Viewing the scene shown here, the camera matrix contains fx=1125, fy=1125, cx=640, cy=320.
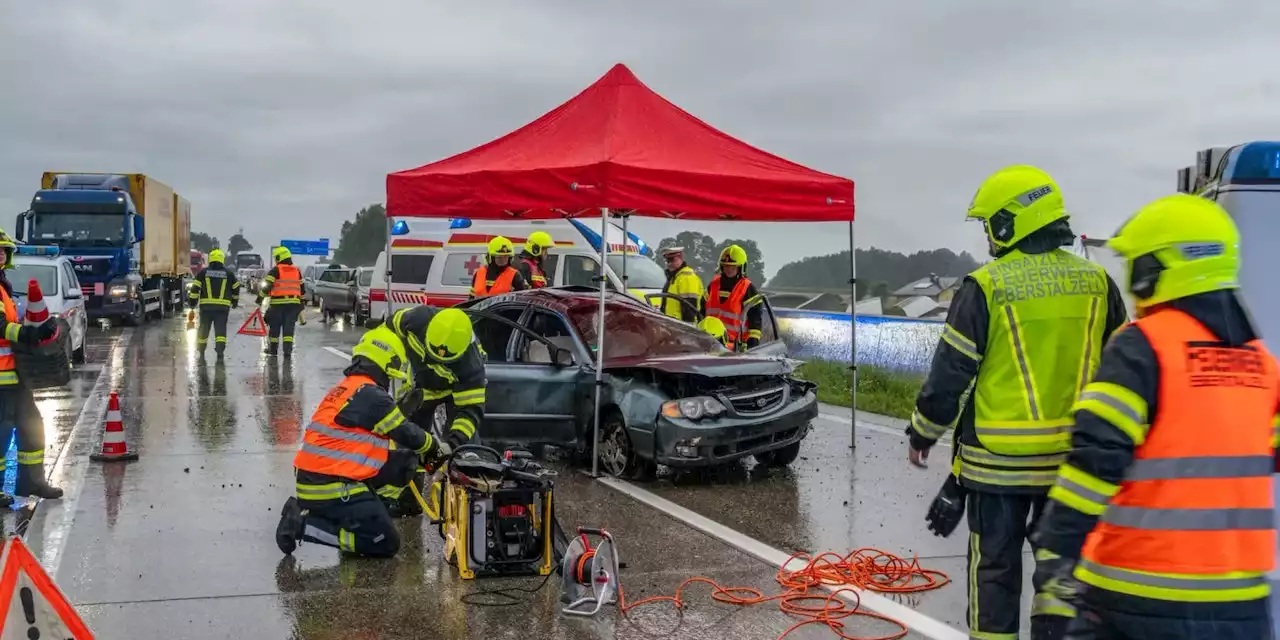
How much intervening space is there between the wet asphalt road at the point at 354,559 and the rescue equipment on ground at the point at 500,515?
123 mm

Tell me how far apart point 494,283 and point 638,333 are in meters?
4.69

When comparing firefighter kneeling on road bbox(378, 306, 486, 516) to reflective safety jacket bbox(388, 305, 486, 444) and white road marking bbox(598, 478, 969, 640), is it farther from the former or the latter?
white road marking bbox(598, 478, 969, 640)

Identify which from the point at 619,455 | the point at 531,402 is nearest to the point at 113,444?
the point at 531,402

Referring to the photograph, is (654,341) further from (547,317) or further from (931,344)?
(931,344)

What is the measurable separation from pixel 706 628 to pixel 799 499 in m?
3.03

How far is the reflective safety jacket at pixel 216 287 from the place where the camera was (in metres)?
17.7

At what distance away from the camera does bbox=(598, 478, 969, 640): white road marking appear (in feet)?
17.5

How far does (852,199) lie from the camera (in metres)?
9.83

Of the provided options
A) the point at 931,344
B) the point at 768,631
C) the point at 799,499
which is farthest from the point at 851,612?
the point at 931,344

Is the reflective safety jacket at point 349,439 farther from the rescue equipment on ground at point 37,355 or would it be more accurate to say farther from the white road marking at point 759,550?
the rescue equipment on ground at point 37,355

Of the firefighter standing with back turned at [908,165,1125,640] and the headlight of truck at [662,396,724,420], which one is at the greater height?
the firefighter standing with back turned at [908,165,1125,640]

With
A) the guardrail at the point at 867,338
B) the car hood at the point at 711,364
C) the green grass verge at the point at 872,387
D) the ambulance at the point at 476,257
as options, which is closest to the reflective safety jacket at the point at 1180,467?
the car hood at the point at 711,364

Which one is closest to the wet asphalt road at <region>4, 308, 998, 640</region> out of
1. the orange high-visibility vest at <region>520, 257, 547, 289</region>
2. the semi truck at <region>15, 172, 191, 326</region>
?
the orange high-visibility vest at <region>520, 257, 547, 289</region>

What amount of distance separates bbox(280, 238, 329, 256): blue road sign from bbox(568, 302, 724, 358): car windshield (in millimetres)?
67489
